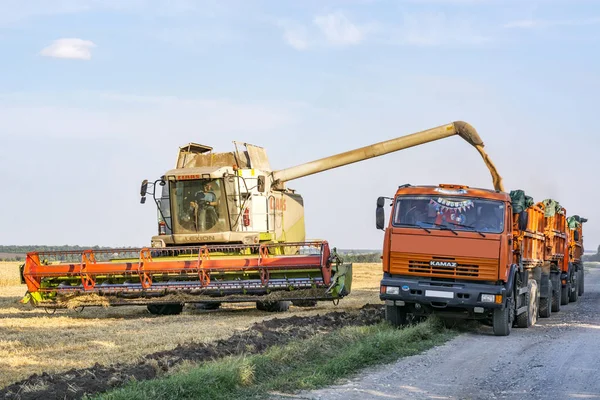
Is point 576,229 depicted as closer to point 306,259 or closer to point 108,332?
point 306,259

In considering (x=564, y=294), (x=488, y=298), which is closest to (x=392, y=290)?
(x=488, y=298)

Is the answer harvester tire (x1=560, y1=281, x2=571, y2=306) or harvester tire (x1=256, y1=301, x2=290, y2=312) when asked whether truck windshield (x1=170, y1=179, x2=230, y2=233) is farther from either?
harvester tire (x1=560, y1=281, x2=571, y2=306)

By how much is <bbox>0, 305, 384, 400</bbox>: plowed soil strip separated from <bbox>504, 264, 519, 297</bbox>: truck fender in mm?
2649

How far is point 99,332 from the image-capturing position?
47.5 feet

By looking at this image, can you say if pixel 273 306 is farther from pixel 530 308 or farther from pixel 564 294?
pixel 564 294

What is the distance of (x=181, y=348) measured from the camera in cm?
1078

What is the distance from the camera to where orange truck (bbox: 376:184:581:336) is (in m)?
15.0

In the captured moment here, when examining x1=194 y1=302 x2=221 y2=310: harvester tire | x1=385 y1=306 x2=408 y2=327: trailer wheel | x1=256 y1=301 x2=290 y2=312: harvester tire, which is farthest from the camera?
x1=194 y1=302 x2=221 y2=310: harvester tire

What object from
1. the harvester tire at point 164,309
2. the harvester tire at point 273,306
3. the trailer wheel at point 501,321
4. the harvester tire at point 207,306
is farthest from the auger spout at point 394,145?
the trailer wheel at point 501,321

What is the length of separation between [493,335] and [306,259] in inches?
161

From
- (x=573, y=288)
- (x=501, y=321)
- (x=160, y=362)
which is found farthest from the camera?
(x=573, y=288)

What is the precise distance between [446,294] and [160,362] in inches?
261

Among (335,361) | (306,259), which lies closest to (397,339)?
(335,361)

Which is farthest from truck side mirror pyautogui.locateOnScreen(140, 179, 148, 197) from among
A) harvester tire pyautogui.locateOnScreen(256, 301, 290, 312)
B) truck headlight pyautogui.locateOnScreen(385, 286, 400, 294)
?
truck headlight pyautogui.locateOnScreen(385, 286, 400, 294)
